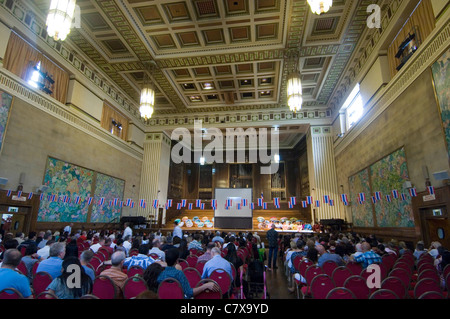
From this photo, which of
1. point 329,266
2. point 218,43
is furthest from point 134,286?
point 218,43

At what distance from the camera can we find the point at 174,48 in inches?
501

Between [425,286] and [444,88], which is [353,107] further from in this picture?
[425,286]

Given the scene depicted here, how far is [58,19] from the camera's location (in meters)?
6.71

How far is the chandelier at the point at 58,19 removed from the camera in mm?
6672

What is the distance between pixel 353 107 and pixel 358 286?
12.8 metres

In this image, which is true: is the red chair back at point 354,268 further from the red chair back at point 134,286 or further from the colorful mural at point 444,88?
the colorful mural at point 444,88

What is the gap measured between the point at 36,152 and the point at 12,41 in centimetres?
418

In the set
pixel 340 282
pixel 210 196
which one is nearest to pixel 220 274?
pixel 340 282

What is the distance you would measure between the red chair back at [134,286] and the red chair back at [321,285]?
7.03 feet

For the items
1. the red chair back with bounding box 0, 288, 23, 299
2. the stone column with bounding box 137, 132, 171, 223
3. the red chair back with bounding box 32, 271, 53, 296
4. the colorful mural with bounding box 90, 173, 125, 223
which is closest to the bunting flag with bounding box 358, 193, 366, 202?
the red chair back with bounding box 32, 271, 53, 296

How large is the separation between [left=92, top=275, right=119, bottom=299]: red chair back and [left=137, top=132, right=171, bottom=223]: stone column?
1516cm

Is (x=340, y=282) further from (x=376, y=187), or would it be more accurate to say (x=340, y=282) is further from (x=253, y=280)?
(x=376, y=187)
